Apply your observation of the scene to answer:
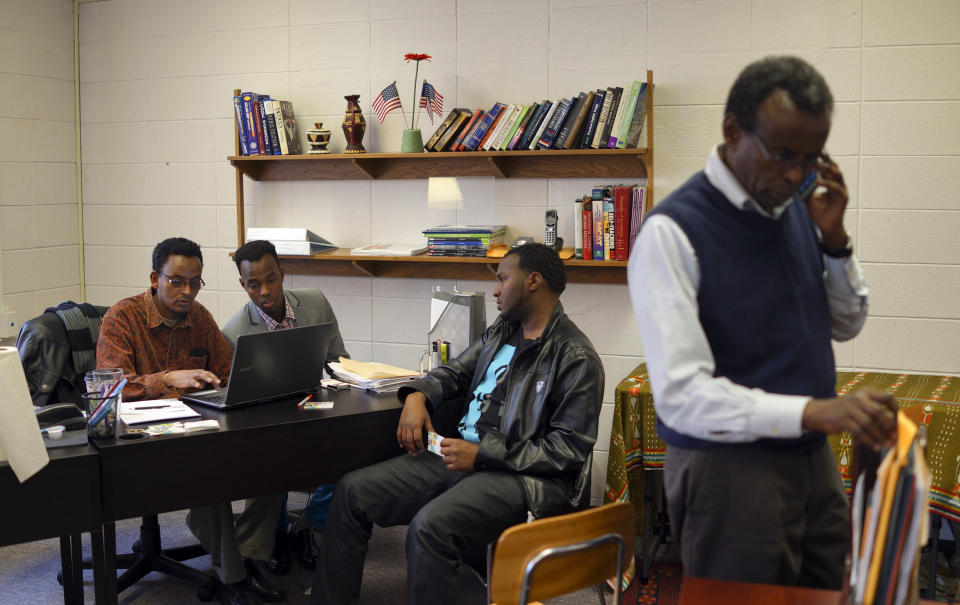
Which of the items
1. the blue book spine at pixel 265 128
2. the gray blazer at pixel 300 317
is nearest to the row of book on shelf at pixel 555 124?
the blue book spine at pixel 265 128

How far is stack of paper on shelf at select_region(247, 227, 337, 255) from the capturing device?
4.27 metres

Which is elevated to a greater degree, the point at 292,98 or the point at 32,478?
the point at 292,98

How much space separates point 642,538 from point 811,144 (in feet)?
8.23

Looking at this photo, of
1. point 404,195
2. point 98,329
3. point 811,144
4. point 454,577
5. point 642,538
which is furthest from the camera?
point 404,195

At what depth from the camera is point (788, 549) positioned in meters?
1.40

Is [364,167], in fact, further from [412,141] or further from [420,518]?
[420,518]

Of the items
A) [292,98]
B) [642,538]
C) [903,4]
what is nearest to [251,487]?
[642,538]

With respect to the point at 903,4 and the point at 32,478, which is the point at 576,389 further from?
the point at 903,4

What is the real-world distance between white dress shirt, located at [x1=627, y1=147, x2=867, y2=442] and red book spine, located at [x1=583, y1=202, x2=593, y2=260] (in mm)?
2409

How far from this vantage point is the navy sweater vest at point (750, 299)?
1386 millimetres

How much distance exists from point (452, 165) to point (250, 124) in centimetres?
103

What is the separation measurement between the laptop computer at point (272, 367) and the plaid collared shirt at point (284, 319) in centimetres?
51

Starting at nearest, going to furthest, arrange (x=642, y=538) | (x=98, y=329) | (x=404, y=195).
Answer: (x=98, y=329), (x=642, y=538), (x=404, y=195)

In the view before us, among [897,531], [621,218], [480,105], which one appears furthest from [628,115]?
[897,531]
